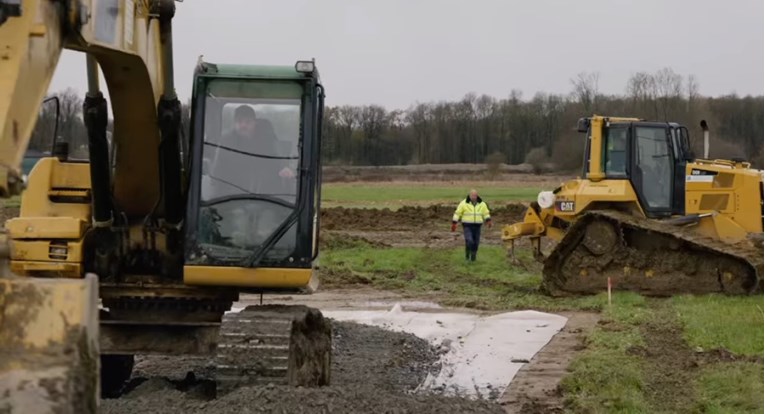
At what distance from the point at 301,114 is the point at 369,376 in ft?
8.83

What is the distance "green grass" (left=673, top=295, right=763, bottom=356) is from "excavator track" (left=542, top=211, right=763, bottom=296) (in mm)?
381

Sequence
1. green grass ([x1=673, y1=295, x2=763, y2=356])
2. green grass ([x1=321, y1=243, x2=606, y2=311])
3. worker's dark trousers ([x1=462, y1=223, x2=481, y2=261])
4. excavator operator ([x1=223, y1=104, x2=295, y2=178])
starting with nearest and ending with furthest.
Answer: excavator operator ([x1=223, y1=104, x2=295, y2=178]) → green grass ([x1=673, y1=295, x2=763, y2=356]) → green grass ([x1=321, y1=243, x2=606, y2=311]) → worker's dark trousers ([x1=462, y1=223, x2=481, y2=261])

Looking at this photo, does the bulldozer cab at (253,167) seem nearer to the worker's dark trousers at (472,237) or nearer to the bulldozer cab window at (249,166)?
the bulldozer cab window at (249,166)

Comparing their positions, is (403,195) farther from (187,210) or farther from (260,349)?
(260,349)

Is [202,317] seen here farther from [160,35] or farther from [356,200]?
[356,200]

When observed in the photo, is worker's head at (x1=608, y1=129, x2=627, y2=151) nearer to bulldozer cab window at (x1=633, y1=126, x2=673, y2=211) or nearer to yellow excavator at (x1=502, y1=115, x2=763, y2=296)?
yellow excavator at (x1=502, y1=115, x2=763, y2=296)

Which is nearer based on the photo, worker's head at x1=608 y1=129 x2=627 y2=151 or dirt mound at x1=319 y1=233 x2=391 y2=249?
worker's head at x1=608 y1=129 x2=627 y2=151

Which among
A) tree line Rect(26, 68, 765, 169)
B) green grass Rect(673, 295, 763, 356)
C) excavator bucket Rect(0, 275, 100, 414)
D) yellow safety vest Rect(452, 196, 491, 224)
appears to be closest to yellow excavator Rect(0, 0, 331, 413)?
excavator bucket Rect(0, 275, 100, 414)

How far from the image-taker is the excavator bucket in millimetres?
3836

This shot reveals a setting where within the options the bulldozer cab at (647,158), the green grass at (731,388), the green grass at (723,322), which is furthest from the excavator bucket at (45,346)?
the bulldozer cab at (647,158)

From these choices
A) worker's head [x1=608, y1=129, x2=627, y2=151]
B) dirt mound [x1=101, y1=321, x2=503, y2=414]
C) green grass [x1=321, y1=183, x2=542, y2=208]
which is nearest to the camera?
dirt mound [x1=101, y1=321, x2=503, y2=414]

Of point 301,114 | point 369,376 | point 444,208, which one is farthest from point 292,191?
point 444,208

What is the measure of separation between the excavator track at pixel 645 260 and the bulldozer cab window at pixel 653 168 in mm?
916

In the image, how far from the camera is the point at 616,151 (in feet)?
49.3
